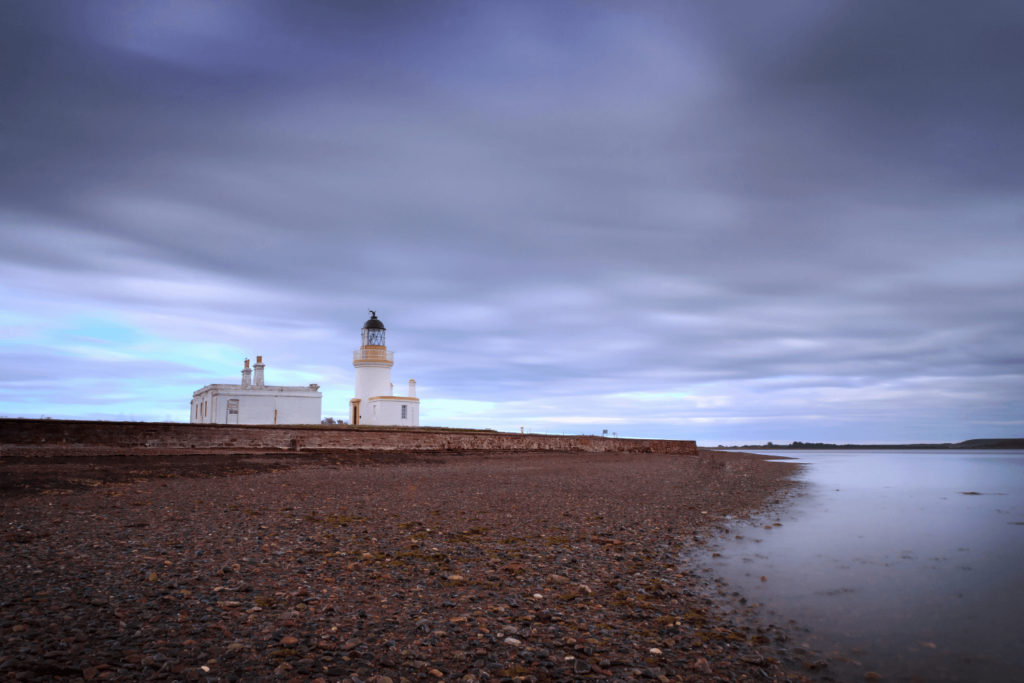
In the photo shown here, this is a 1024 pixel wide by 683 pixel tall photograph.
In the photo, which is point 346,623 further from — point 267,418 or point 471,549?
point 267,418

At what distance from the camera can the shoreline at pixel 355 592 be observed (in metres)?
3.88

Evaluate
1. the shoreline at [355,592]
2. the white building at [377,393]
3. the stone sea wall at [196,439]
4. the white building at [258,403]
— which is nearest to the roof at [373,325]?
the white building at [377,393]

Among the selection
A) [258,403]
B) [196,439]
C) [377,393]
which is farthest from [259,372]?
[196,439]

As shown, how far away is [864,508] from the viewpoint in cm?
1495

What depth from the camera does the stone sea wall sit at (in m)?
18.7

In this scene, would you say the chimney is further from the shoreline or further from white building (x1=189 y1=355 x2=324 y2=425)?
the shoreline

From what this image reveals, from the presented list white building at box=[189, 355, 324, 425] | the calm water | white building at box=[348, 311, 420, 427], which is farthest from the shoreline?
white building at box=[348, 311, 420, 427]

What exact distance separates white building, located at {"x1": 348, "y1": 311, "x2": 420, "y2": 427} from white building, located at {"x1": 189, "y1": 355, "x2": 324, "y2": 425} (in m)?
3.32

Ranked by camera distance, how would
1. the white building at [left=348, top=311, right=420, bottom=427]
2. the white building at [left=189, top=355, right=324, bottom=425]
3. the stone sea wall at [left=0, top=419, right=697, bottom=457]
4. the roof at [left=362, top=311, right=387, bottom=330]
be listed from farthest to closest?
the roof at [left=362, top=311, right=387, bottom=330] < the white building at [left=348, top=311, right=420, bottom=427] < the white building at [left=189, top=355, right=324, bottom=425] < the stone sea wall at [left=0, top=419, right=697, bottom=457]

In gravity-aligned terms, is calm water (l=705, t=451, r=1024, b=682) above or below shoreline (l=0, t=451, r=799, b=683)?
below

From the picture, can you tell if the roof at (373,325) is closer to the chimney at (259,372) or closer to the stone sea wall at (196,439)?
the chimney at (259,372)

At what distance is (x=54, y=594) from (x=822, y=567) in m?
8.65

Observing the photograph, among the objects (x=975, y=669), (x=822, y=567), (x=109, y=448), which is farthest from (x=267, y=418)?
(x=975, y=669)

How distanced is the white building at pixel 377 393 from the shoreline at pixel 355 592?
30419 mm
